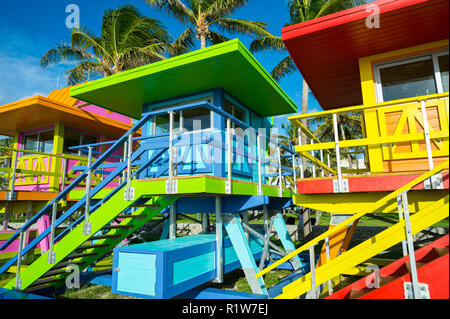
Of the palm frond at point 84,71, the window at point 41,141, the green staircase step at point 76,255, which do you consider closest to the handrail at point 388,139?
the green staircase step at point 76,255

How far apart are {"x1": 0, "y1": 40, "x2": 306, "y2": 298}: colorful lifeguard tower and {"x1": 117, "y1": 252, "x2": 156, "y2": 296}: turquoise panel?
0.01 meters

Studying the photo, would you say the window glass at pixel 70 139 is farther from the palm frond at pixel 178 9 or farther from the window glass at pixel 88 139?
the palm frond at pixel 178 9

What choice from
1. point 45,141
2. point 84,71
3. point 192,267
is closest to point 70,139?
point 45,141

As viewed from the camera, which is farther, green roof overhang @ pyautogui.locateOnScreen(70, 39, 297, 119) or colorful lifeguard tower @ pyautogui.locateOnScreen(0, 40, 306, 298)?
green roof overhang @ pyautogui.locateOnScreen(70, 39, 297, 119)

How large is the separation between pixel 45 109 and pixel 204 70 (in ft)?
21.3

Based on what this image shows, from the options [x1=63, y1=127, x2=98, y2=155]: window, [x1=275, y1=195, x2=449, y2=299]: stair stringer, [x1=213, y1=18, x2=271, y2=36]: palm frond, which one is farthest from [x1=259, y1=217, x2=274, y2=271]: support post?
[x1=213, y1=18, x2=271, y2=36]: palm frond

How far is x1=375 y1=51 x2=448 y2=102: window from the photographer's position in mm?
5735

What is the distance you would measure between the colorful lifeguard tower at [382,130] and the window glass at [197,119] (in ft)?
8.93

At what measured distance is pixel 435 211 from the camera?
318 cm

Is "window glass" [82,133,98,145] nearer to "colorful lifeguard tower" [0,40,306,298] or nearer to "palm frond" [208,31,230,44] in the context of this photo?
"colorful lifeguard tower" [0,40,306,298]

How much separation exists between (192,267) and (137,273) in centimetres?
93

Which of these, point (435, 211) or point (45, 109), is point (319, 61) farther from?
point (45, 109)

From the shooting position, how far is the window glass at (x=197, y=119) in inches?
319
